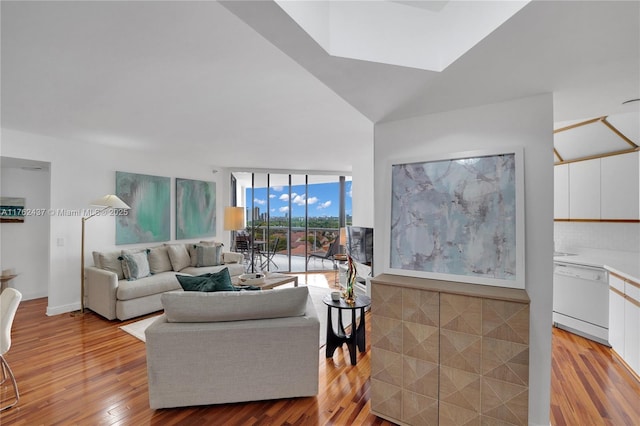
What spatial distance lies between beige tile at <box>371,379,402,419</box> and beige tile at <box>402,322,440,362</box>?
0.97 feet

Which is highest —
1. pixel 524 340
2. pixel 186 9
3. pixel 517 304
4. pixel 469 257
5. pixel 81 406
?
pixel 186 9

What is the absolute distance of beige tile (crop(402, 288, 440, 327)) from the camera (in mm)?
1889

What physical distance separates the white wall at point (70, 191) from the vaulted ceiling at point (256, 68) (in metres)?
0.67

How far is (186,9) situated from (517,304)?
2384 mm

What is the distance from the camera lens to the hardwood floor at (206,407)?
204 cm

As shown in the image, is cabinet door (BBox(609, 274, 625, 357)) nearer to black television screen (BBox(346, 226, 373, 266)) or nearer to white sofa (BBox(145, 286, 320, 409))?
black television screen (BBox(346, 226, 373, 266))

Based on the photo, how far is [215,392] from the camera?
2.14 m

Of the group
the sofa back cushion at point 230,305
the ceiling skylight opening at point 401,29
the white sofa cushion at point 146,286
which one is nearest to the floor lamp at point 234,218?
the white sofa cushion at point 146,286

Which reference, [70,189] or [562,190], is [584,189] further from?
[70,189]

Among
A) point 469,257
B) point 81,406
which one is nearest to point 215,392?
point 81,406

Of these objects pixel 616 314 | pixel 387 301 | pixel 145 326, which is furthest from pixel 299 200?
pixel 616 314

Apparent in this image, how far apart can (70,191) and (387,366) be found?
4.76m

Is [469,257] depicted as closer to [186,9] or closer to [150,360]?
[186,9]

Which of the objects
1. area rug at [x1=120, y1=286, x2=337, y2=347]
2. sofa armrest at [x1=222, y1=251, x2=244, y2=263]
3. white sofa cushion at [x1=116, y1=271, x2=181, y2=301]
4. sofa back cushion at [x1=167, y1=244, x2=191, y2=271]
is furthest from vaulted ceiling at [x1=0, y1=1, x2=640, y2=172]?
sofa armrest at [x1=222, y1=251, x2=244, y2=263]
